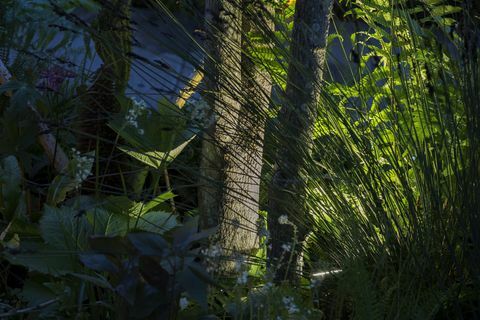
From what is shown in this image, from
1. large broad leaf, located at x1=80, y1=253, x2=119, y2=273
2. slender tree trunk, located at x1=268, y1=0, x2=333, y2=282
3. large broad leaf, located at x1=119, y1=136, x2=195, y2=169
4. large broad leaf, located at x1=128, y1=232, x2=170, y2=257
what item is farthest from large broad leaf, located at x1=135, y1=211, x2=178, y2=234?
large broad leaf, located at x1=128, y1=232, x2=170, y2=257

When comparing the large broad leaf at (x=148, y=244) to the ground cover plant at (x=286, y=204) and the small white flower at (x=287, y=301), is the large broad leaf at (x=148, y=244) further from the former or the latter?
the small white flower at (x=287, y=301)

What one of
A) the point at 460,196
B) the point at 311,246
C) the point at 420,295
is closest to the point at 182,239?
the point at 420,295

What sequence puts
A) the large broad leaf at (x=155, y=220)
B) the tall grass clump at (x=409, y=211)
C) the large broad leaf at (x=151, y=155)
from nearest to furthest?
the tall grass clump at (x=409, y=211) < the large broad leaf at (x=151, y=155) < the large broad leaf at (x=155, y=220)

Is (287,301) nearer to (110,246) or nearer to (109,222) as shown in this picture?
(110,246)

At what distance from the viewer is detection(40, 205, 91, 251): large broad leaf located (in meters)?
2.43

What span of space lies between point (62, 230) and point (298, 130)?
802 mm

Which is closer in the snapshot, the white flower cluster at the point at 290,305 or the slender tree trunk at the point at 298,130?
the white flower cluster at the point at 290,305

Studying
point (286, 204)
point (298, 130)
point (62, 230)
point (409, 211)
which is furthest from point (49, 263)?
point (409, 211)

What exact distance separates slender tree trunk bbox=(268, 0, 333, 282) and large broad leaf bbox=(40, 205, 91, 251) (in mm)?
595

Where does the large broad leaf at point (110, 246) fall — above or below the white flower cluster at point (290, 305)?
above

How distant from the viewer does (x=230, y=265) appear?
293 centimetres

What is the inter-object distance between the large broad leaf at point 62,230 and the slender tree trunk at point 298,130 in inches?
23.4

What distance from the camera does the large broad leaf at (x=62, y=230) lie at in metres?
2.43

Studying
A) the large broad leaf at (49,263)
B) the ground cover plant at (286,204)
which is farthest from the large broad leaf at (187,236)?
the large broad leaf at (49,263)
